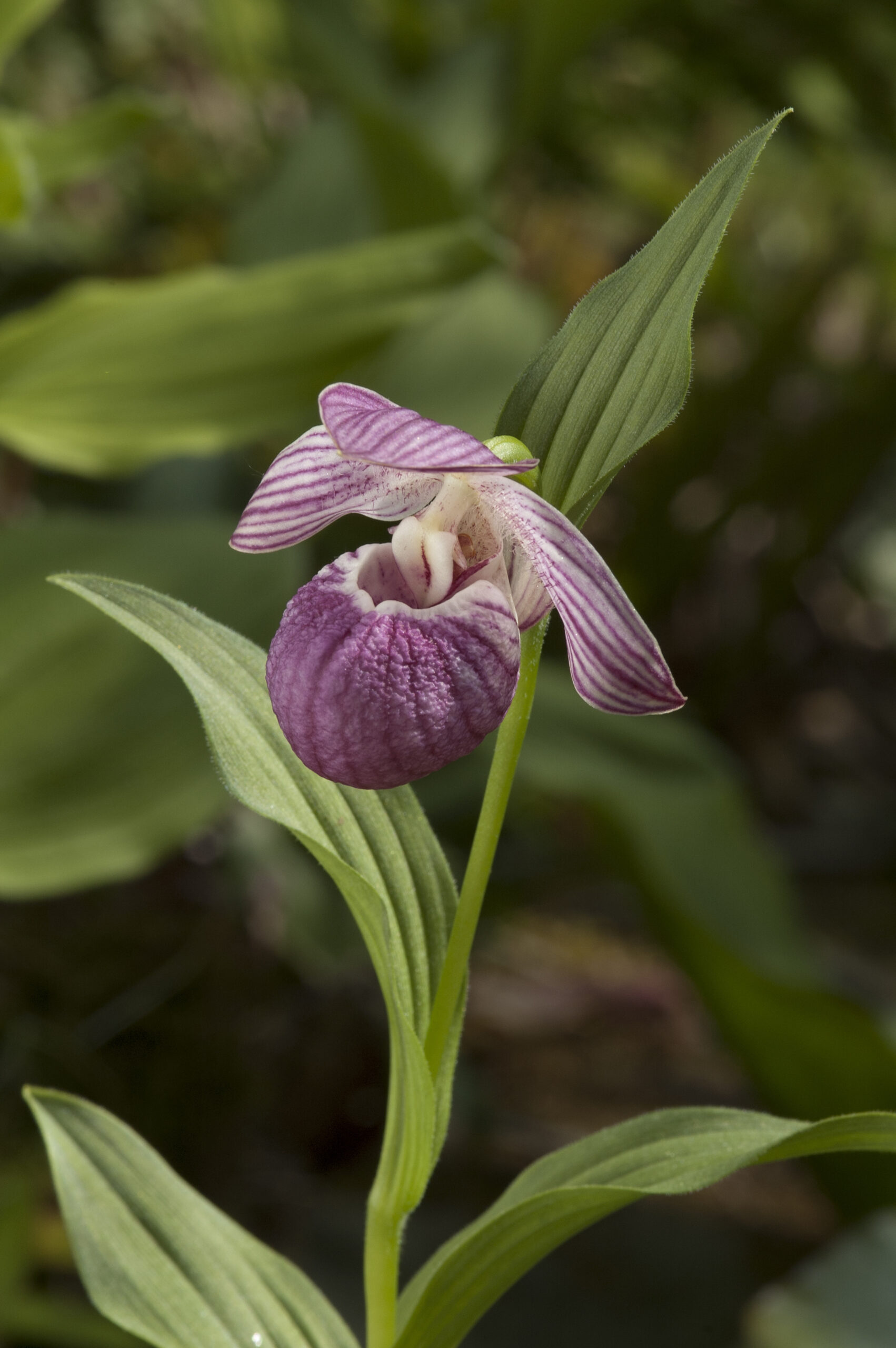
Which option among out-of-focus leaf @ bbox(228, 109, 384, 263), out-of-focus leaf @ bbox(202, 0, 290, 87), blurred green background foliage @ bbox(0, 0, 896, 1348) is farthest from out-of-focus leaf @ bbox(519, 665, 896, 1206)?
out-of-focus leaf @ bbox(202, 0, 290, 87)

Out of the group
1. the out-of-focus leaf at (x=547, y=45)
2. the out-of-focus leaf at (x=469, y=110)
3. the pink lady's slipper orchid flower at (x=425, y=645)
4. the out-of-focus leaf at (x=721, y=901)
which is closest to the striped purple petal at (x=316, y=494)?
the pink lady's slipper orchid flower at (x=425, y=645)

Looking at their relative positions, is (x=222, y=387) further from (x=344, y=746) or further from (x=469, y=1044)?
(x=469, y=1044)

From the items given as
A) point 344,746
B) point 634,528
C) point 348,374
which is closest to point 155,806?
point 344,746

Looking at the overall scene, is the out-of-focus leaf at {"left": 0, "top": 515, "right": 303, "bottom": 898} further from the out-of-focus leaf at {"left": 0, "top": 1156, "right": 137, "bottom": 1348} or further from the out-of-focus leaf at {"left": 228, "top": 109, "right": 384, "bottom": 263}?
the out-of-focus leaf at {"left": 228, "top": 109, "right": 384, "bottom": 263}

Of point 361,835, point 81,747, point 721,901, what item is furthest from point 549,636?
point 361,835

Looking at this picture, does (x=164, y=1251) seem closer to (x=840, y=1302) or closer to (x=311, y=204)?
(x=840, y=1302)
